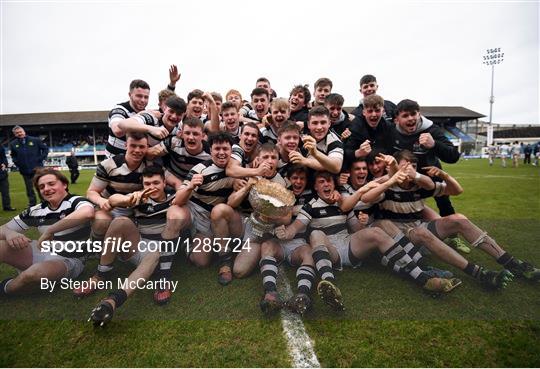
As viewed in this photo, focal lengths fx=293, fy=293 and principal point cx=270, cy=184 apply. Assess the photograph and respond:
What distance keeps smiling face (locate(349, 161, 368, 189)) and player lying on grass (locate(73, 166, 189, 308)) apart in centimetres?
193

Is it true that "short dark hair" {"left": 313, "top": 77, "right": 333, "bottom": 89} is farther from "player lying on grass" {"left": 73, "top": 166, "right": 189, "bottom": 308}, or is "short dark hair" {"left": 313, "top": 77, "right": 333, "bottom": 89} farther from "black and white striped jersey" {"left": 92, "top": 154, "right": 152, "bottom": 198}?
"black and white striped jersey" {"left": 92, "top": 154, "right": 152, "bottom": 198}

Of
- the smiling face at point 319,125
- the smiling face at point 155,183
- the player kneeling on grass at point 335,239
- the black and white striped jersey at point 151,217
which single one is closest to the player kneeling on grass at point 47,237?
the black and white striped jersey at point 151,217

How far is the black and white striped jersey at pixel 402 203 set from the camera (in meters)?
3.22

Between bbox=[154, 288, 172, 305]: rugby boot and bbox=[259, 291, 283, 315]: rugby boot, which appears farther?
bbox=[154, 288, 172, 305]: rugby boot

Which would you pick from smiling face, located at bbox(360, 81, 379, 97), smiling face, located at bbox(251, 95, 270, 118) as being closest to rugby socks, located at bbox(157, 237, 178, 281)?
smiling face, located at bbox(251, 95, 270, 118)

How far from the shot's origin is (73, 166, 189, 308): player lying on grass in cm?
268

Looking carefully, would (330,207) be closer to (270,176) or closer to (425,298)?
(270,176)

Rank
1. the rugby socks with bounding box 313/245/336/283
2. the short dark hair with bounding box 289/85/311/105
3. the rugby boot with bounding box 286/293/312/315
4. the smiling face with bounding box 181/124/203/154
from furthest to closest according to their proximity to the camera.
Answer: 1. the short dark hair with bounding box 289/85/311/105
2. the smiling face with bounding box 181/124/203/154
3. the rugby socks with bounding box 313/245/336/283
4. the rugby boot with bounding box 286/293/312/315

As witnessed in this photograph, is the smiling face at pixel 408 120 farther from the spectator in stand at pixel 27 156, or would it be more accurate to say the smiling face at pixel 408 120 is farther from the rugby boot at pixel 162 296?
the spectator in stand at pixel 27 156

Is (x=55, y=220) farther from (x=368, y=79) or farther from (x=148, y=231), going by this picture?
(x=368, y=79)

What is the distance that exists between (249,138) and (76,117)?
46598 mm

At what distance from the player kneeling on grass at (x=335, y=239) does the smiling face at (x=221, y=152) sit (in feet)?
3.15

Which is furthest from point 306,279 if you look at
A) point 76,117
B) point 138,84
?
point 76,117

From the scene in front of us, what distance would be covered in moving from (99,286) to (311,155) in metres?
2.43
